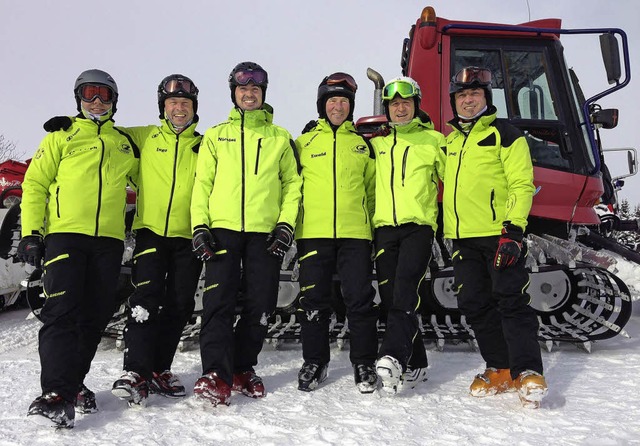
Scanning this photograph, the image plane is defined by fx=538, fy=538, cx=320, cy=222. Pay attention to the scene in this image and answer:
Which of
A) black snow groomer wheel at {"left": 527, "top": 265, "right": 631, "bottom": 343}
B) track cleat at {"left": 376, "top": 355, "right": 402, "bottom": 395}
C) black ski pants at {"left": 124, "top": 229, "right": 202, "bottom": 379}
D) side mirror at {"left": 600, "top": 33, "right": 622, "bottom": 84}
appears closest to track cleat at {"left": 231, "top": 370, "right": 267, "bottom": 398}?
black ski pants at {"left": 124, "top": 229, "right": 202, "bottom": 379}

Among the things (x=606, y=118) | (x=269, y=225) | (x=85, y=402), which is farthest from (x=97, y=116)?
(x=606, y=118)

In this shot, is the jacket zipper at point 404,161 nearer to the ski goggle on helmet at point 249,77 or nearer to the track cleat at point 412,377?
the ski goggle on helmet at point 249,77

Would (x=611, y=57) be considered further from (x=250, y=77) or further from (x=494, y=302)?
(x=250, y=77)

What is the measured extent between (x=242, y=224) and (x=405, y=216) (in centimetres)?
98

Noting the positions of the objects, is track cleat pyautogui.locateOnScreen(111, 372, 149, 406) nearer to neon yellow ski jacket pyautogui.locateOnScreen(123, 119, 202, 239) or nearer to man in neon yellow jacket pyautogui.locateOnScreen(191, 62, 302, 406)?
man in neon yellow jacket pyautogui.locateOnScreen(191, 62, 302, 406)

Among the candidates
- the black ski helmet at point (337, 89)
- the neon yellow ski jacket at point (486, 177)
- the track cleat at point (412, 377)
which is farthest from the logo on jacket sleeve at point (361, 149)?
the track cleat at point (412, 377)

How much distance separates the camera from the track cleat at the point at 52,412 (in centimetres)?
247

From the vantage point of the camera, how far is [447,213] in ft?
11.1

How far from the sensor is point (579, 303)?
4449 mm

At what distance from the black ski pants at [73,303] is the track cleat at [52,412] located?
0.13 feet

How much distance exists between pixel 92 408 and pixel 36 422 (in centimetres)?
33

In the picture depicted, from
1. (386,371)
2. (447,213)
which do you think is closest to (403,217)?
(447,213)

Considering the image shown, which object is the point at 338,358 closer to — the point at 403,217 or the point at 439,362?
the point at 439,362

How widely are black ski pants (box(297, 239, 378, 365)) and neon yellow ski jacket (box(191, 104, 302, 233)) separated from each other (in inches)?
14.0
